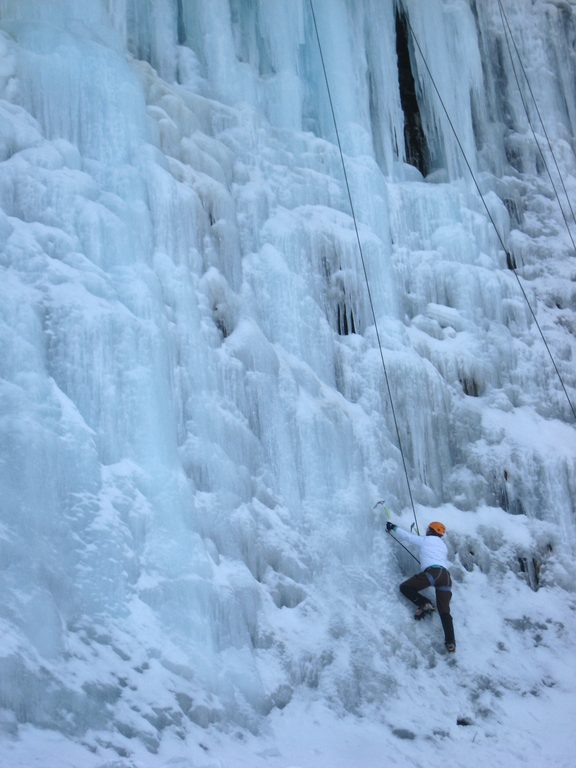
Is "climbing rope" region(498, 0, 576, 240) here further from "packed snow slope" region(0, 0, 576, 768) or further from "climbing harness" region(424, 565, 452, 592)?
"climbing harness" region(424, 565, 452, 592)

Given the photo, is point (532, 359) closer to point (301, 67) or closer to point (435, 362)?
point (435, 362)

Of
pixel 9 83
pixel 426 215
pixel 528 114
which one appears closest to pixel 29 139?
pixel 9 83

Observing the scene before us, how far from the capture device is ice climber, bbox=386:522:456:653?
23.5 feet

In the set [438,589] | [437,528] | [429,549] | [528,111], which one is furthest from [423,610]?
[528,111]

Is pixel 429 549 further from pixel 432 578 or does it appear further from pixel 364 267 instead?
pixel 364 267

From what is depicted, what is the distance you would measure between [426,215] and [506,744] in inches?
191

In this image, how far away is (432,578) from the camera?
719 cm

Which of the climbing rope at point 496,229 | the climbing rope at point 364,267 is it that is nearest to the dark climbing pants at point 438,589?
the climbing rope at point 364,267

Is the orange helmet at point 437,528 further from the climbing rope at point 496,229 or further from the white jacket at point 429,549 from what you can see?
the climbing rope at point 496,229

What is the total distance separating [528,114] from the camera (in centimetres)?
1090

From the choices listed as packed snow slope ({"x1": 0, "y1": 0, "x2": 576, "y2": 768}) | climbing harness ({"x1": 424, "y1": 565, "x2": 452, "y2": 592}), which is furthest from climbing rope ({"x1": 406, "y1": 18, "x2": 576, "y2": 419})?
climbing harness ({"x1": 424, "y1": 565, "x2": 452, "y2": 592})

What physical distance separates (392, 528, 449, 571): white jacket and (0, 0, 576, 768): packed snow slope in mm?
242

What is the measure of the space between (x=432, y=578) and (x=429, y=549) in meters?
0.21

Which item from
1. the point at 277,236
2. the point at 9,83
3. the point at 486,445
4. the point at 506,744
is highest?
the point at 9,83
